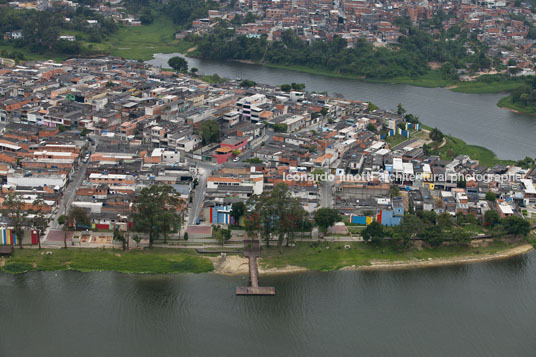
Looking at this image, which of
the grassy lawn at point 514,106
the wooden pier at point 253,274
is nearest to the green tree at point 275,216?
the wooden pier at point 253,274

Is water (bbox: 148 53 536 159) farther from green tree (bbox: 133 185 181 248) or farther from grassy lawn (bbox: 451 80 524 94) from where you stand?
green tree (bbox: 133 185 181 248)

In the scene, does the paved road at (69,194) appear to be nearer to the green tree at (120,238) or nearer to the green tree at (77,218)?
the green tree at (77,218)

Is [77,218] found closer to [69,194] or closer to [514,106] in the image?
[69,194]

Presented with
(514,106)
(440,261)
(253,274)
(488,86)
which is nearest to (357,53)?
(488,86)

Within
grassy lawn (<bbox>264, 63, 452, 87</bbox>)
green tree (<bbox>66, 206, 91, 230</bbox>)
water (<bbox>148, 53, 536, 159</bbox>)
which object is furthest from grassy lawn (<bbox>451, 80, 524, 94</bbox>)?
green tree (<bbox>66, 206, 91, 230</bbox>)

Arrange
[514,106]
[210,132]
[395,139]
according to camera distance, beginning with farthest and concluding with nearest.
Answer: [514,106] → [395,139] → [210,132]

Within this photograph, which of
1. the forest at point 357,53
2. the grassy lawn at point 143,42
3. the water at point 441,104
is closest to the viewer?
the water at point 441,104
